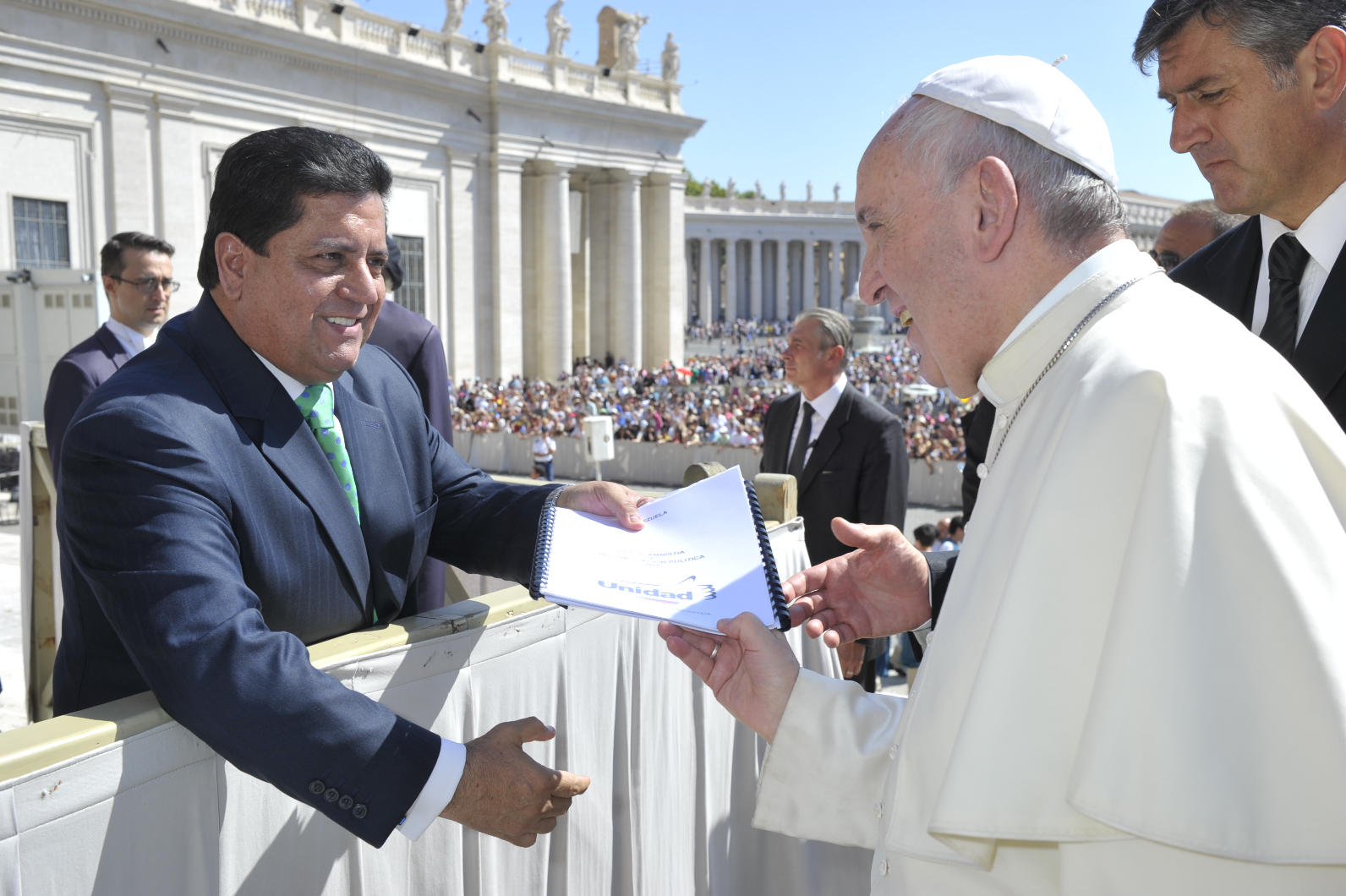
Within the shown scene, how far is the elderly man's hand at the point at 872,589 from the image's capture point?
2.48 meters

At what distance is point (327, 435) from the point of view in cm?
234

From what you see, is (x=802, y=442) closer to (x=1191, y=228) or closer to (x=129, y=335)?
(x=1191, y=228)

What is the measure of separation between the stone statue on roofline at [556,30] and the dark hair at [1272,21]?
126 feet

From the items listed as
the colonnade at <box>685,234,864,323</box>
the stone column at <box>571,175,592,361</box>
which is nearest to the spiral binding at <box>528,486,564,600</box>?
the stone column at <box>571,175,592,361</box>

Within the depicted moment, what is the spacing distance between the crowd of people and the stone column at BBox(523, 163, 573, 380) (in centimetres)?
125

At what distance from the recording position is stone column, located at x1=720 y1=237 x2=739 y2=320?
76.4 metres

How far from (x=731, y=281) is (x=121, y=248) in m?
74.3

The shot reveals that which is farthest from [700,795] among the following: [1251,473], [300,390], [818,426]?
[818,426]

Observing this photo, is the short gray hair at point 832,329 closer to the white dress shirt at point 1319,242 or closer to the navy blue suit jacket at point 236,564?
the white dress shirt at point 1319,242

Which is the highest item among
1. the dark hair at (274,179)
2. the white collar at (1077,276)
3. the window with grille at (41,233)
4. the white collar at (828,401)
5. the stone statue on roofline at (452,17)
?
the stone statue on roofline at (452,17)

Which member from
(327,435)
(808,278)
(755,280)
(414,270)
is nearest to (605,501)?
(327,435)

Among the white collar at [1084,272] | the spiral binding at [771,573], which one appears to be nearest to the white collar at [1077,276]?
the white collar at [1084,272]

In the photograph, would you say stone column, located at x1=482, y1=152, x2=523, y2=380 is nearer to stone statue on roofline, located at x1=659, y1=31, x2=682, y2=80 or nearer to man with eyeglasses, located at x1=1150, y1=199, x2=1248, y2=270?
stone statue on roofline, located at x1=659, y1=31, x2=682, y2=80

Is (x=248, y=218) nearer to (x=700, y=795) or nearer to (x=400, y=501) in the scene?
(x=400, y=501)
